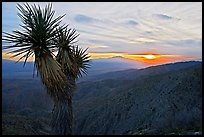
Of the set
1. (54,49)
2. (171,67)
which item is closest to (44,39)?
(54,49)

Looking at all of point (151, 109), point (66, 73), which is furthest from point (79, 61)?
point (151, 109)

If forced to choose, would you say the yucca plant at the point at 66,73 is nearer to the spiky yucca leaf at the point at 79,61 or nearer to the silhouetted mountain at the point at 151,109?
the spiky yucca leaf at the point at 79,61

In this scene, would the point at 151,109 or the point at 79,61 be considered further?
the point at 151,109

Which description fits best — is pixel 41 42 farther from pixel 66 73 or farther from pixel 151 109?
pixel 151 109

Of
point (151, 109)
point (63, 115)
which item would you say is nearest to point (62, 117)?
point (63, 115)

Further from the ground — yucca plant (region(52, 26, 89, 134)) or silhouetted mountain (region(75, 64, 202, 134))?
yucca plant (region(52, 26, 89, 134))

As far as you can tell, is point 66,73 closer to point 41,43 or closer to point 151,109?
point 41,43

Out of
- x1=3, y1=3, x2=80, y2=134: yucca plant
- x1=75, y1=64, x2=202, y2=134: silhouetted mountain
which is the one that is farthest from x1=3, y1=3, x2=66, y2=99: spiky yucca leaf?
x1=75, y1=64, x2=202, y2=134: silhouetted mountain

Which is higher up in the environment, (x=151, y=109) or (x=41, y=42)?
(x=41, y=42)

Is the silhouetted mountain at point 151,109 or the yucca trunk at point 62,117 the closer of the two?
the yucca trunk at point 62,117

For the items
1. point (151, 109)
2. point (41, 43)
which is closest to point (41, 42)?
point (41, 43)

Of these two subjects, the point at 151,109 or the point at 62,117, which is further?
the point at 151,109

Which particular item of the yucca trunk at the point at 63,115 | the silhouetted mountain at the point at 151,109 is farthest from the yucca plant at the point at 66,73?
the silhouetted mountain at the point at 151,109

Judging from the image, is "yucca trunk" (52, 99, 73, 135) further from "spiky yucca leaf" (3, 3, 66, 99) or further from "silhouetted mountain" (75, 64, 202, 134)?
"silhouetted mountain" (75, 64, 202, 134)
